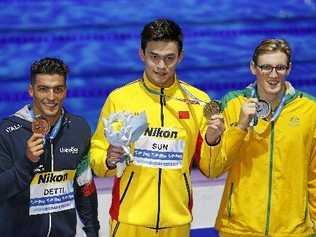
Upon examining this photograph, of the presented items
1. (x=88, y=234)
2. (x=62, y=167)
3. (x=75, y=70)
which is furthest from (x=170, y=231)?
(x=75, y=70)

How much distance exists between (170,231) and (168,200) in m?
0.14

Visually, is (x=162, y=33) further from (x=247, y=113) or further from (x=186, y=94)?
(x=247, y=113)

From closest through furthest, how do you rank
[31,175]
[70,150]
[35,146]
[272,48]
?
[35,146], [31,175], [70,150], [272,48]

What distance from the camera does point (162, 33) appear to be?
283cm

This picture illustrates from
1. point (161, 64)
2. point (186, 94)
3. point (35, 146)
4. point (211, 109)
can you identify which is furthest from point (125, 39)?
point (35, 146)

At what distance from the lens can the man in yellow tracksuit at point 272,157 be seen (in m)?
2.93

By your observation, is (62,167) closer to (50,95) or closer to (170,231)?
(50,95)

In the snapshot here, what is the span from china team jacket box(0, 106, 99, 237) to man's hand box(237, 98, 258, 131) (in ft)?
2.20

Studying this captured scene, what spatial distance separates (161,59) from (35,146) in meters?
Answer: 0.65

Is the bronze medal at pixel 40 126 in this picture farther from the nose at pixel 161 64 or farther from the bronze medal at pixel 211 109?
the bronze medal at pixel 211 109

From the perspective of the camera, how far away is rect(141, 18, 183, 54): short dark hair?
2.83 meters

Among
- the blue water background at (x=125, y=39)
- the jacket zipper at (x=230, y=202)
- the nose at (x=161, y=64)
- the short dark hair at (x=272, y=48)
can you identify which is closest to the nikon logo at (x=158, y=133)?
the nose at (x=161, y=64)

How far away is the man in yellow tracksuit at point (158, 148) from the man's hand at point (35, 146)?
0.29m

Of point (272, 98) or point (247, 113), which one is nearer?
point (247, 113)
